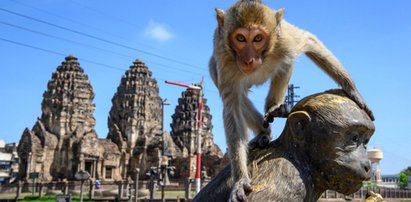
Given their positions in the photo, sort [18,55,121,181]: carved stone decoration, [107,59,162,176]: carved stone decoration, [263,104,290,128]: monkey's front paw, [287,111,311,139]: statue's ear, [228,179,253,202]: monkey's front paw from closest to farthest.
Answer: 1. [228,179,253,202]: monkey's front paw
2. [287,111,311,139]: statue's ear
3. [263,104,290,128]: monkey's front paw
4. [18,55,121,181]: carved stone decoration
5. [107,59,162,176]: carved stone decoration

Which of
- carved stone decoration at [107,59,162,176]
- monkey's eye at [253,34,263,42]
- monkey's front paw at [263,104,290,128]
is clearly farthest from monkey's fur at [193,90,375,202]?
carved stone decoration at [107,59,162,176]

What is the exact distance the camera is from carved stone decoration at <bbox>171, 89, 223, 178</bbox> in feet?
147

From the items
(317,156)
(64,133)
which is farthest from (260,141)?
(64,133)

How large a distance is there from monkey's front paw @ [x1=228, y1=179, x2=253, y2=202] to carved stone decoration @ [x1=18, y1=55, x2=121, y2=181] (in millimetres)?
40402

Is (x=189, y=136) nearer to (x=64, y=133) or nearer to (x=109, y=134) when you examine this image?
(x=109, y=134)

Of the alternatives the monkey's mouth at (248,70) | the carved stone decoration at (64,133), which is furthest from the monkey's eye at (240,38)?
the carved stone decoration at (64,133)

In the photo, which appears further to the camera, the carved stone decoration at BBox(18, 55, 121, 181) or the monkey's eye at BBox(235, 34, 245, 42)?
the carved stone decoration at BBox(18, 55, 121, 181)

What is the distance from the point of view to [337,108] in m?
3.05

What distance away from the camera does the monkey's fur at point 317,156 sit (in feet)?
9.73

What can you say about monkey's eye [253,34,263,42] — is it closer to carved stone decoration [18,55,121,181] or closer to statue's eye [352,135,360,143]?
statue's eye [352,135,360,143]

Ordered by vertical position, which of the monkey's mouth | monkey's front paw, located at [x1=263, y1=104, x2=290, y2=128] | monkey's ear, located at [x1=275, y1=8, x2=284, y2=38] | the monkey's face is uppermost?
monkey's ear, located at [x1=275, y1=8, x2=284, y2=38]

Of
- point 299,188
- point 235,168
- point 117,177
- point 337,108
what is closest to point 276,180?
point 299,188

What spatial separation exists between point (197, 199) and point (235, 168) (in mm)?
368

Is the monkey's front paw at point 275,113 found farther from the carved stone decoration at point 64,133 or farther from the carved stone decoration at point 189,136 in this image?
the carved stone decoration at point 189,136
